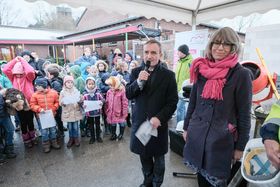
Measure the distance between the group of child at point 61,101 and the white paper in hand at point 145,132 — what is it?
6.03 ft

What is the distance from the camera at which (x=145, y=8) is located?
131 inches

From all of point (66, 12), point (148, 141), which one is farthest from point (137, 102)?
point (66, 12)

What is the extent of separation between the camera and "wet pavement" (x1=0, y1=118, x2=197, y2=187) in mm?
2518

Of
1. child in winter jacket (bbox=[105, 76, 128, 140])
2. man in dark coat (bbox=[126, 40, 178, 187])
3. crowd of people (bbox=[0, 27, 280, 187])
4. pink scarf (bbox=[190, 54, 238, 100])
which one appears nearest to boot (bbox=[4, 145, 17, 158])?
crowd of people (bbox=[0, 27, 280, 187])

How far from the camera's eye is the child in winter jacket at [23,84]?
343 centimetres

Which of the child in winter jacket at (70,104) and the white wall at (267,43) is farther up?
the white wall at (267,43)

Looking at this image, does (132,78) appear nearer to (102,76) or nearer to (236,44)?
(236,44)

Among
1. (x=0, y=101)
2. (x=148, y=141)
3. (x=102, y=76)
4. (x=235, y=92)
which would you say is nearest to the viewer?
(x=235, y=92)

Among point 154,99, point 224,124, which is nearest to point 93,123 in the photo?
point 154,99

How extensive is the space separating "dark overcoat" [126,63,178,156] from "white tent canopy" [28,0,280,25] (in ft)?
5.13

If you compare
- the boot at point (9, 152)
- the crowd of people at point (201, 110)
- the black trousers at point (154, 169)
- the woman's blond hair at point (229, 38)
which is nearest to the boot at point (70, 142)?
the crowd of people at point (201, 110)

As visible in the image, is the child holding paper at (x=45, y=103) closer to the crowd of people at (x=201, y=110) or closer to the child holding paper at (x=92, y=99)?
the crowd of people at (x=201, y=110)

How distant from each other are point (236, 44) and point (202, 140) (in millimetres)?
805

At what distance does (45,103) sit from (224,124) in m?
2.95
